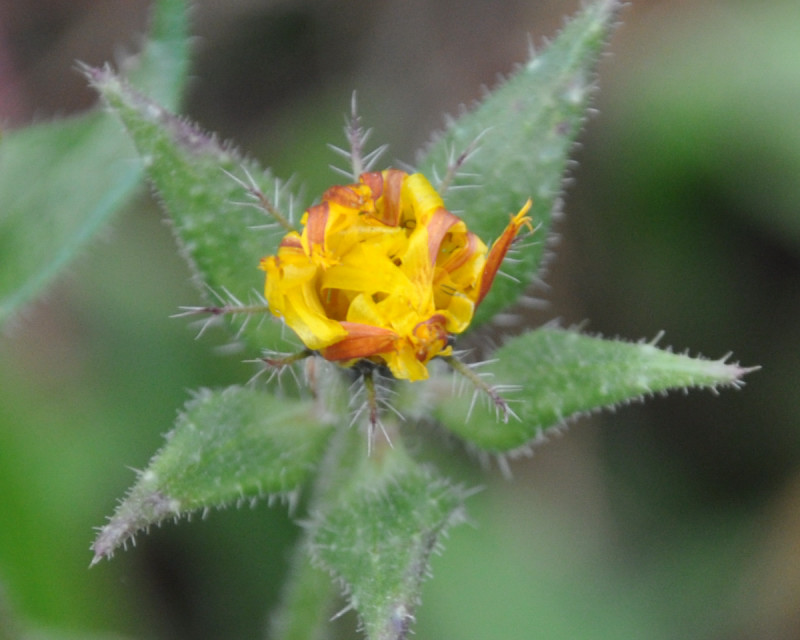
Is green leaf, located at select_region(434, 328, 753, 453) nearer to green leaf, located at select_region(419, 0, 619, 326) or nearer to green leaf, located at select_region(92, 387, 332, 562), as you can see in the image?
green leaf, located at select_region(419, 0, 619, 326)

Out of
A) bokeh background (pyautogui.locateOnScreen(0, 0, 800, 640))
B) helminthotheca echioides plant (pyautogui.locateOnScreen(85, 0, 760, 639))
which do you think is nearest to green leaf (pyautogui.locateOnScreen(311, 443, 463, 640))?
helminthotheca echioides plant (pyautogui.locateOnScreen(85, 0, 760, 639))

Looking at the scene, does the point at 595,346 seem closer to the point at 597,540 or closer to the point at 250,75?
the point at 597,540

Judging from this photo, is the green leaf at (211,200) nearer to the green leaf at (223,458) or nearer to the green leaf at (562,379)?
the green leaf at (223,458)

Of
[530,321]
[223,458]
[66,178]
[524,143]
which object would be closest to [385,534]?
[223,458]

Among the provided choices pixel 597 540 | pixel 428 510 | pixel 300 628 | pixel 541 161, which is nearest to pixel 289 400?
pixel 428 510

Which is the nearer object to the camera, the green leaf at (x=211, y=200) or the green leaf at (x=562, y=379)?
the green leaf at (x=562, y=379)

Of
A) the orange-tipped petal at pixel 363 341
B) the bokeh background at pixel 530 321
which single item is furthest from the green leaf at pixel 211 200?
the bokeh background at pixel 530 321
